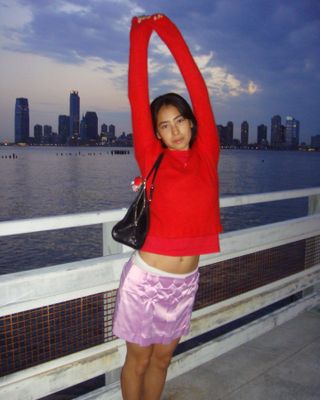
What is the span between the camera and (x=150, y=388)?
2648 millimetres

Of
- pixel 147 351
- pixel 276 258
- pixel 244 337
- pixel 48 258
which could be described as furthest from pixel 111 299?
pixel 48 258

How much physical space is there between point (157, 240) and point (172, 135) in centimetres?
65

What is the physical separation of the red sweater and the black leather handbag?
0.05m

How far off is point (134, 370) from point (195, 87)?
74.2 inches

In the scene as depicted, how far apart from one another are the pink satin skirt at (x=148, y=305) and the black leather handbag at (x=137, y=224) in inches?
7.1

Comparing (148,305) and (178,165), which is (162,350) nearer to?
(148,305)

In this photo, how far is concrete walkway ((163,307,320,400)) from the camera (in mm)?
3203

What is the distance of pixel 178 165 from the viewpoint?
7.89 ft

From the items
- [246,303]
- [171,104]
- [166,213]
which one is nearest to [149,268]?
[166,213]

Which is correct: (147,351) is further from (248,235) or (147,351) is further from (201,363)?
(248,235)

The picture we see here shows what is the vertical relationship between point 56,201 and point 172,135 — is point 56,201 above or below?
below

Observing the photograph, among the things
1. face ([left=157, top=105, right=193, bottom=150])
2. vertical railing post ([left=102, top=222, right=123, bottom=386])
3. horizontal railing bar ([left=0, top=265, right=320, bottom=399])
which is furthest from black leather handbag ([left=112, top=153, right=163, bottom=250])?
horizontal railing bar ([left=0, top=265, right=320, bottom=399])

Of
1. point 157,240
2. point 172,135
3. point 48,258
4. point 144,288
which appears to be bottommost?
point 48,258

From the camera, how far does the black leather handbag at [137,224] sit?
2.28 m
